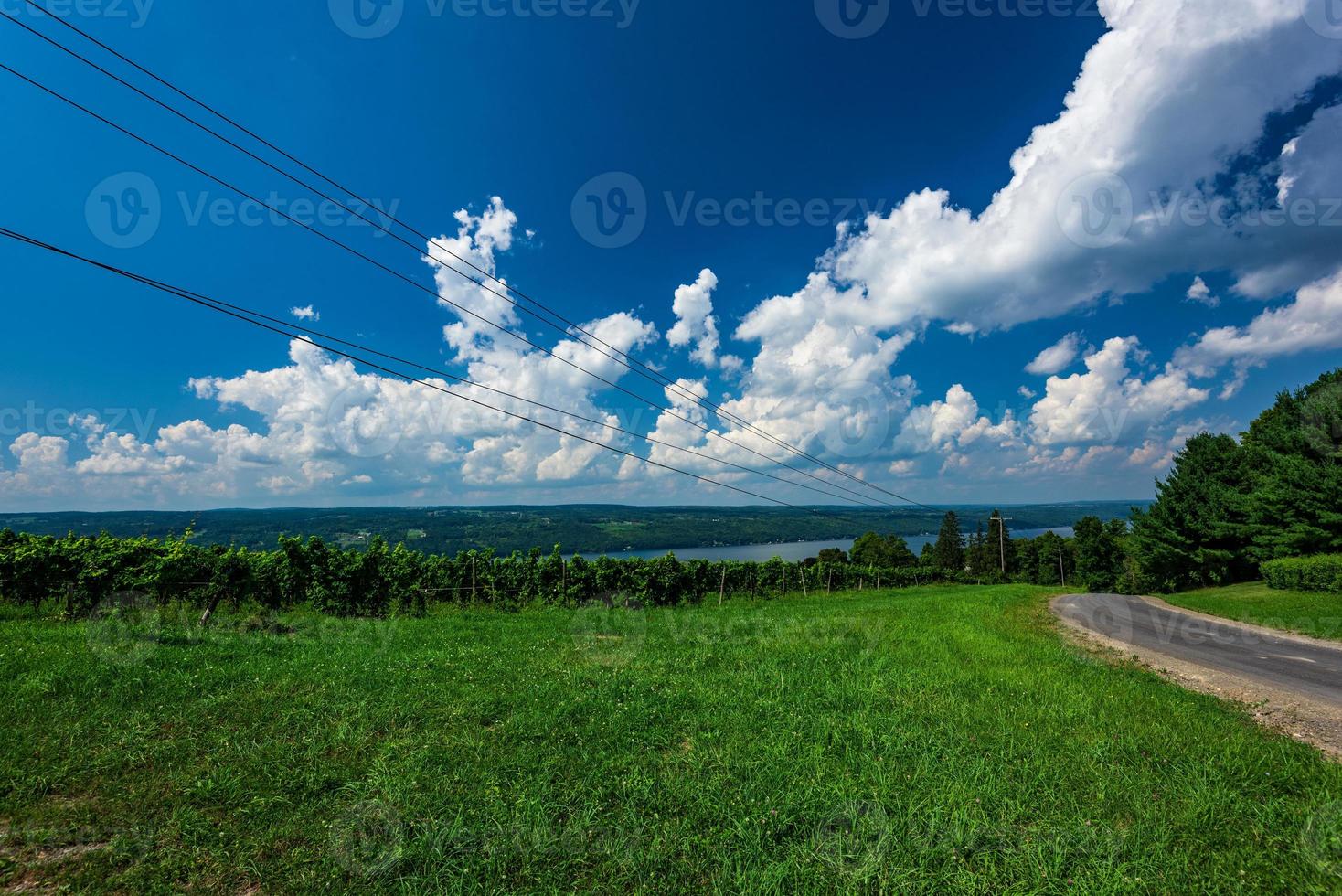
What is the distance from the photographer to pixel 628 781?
16.8 feet

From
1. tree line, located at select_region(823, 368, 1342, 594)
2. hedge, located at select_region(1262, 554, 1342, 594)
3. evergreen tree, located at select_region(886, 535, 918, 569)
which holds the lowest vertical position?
evergreen tree, located at select_region(886, 535, 918, 569)

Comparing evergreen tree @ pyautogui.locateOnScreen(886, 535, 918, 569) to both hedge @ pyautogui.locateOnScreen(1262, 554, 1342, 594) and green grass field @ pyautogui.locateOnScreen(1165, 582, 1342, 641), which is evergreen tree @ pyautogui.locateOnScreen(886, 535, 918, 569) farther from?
hedge @ pyautogui.locateOnScreen(1262, 554, 1342, 594)

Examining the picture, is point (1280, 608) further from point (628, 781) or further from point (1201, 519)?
point (628, 781)

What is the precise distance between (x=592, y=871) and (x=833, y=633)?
10628 mm

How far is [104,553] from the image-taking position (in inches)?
549

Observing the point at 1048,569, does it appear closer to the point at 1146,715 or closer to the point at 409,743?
the point at 1146,715

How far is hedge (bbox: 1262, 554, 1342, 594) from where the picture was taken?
68.5 feet

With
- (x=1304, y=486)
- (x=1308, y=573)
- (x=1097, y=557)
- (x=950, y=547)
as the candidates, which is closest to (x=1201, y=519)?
(x=1304, y=486)

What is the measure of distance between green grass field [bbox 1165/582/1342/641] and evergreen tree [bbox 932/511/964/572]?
72.0 m

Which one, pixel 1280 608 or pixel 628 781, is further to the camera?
pixel 1280 608

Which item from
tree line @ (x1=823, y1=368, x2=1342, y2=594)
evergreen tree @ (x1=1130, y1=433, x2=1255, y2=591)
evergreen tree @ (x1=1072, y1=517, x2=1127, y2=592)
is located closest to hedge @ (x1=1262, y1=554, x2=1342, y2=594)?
tree line @ (x1=823, y1=368, x2=1342, y2=594)

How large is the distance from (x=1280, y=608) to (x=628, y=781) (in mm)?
27548

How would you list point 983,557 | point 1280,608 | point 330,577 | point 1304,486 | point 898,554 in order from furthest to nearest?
1. point 898,554
2. point 983,557
3. point 1304,486
4. point 1280,608
5. point 330,577

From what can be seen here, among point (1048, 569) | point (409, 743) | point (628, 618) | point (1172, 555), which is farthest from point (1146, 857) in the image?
point (1048, 569)
